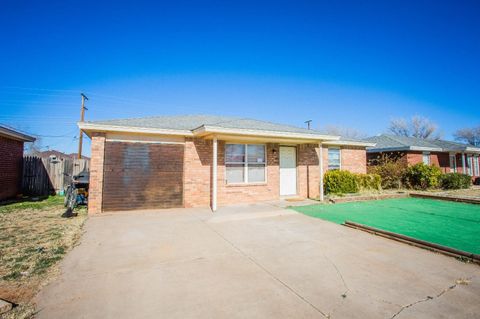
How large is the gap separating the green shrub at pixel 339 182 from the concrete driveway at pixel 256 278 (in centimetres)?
664

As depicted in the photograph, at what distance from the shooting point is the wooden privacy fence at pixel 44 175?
41.0ft

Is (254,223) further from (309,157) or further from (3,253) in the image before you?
(309,157)

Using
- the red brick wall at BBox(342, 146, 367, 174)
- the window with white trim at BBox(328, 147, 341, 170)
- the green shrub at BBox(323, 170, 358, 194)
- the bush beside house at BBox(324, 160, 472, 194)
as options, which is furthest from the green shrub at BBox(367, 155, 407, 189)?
the green shrub at BBox(323, 170, 358, 194)

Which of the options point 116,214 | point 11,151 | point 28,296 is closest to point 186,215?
point 116,214

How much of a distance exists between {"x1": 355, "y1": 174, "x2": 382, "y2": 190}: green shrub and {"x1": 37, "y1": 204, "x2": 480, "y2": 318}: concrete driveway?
26.2 feet

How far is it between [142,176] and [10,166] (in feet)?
25.4

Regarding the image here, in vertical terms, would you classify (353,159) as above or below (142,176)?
above

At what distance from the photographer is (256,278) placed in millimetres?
3527

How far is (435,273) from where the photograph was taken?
3678 millimetres

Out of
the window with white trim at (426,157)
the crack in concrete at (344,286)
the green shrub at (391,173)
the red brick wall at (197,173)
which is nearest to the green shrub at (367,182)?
the green shrub at (391,173)

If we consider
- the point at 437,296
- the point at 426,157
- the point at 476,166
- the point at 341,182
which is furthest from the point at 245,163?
the point at 476,166

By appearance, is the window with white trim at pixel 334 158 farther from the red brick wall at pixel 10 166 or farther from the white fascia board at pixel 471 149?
the red brick wall at pixel 10 166

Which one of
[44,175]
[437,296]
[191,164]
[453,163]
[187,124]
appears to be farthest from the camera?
[453,163]

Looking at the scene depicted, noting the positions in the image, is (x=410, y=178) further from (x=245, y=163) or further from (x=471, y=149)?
(x=245, y=163)
